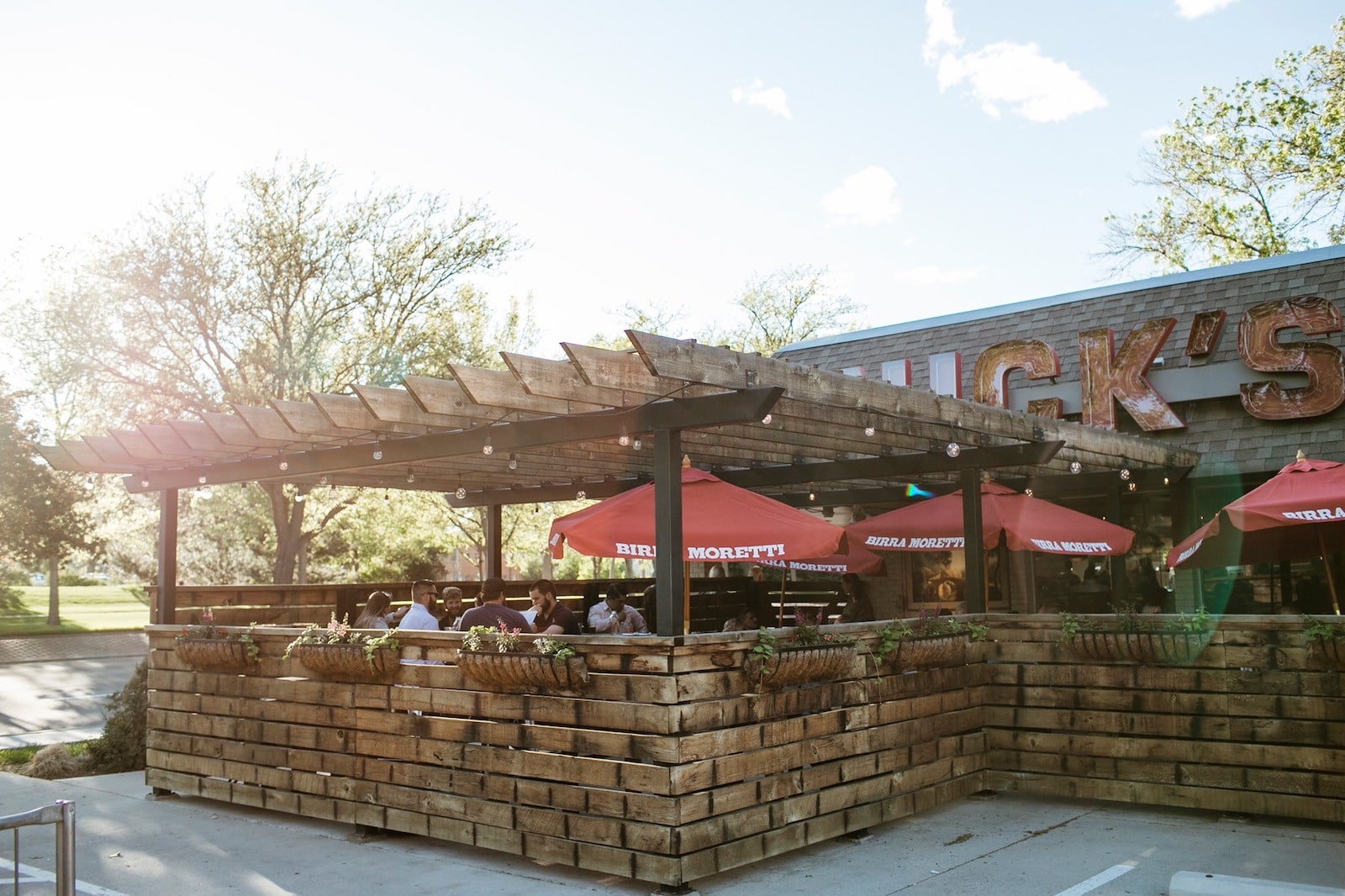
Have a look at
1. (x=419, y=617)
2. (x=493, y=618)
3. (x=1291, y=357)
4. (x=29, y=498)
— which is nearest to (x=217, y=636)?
(x=419, y=617)

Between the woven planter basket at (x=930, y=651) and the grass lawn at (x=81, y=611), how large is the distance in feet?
74.3

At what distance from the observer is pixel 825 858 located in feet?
22.1

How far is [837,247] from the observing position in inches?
1713

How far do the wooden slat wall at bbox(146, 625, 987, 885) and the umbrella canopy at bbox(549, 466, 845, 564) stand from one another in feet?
2.60

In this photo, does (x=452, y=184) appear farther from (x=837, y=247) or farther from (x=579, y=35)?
(x=837, y=247)

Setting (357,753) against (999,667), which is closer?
(357,753)

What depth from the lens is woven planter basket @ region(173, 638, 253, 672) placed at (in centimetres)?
836

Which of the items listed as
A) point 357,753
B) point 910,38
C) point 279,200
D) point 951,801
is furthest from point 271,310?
point 951,801

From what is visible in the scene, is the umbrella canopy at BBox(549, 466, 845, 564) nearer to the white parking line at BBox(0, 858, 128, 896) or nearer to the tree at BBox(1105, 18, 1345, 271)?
the white parking line at BBox(0, 858, 128, 896)

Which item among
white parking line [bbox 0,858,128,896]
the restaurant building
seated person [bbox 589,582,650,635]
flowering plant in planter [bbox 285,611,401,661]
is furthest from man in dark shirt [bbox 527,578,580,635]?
the restaurant building

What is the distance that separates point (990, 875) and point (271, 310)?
2148 centimetres

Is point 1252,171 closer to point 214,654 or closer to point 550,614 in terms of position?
point 550,614

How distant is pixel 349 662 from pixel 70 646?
26080 millimetres

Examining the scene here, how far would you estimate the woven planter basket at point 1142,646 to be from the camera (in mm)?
7766
